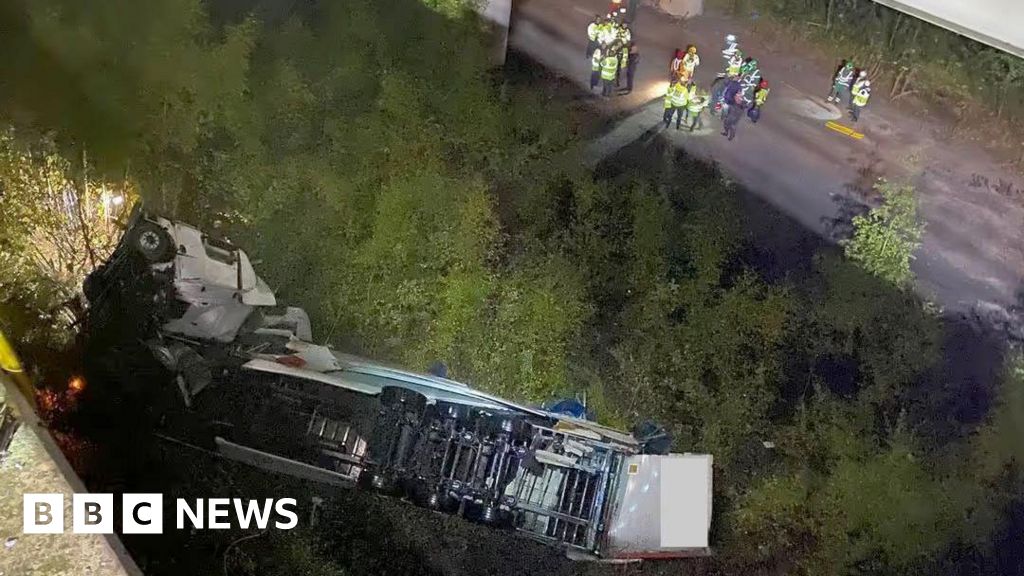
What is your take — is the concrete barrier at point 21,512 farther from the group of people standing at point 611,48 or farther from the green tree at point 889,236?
the green tree at point 889,236

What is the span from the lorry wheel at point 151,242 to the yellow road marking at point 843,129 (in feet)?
5.81

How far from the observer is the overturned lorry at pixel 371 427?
1.96 metres

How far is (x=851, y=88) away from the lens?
1.97 metres

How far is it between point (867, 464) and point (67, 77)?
2.33 meters

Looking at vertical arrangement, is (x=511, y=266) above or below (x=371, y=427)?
above

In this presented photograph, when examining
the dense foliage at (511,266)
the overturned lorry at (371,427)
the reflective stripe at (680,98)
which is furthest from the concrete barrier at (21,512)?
the reflective stripe at (680,98)

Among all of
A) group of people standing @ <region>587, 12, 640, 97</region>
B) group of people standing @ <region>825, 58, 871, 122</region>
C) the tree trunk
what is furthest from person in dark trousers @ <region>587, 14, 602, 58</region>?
the tree trunk

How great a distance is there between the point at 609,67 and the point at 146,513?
1725 millimetres

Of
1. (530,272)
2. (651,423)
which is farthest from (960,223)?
(530,272)

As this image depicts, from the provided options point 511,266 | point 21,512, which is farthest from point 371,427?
point 21,512

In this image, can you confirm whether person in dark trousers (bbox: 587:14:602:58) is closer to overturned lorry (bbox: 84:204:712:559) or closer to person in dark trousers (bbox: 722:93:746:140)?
person in dark trousers (bbox: 722:93:746:140)

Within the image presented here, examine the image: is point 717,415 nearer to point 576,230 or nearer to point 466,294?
point 576,230

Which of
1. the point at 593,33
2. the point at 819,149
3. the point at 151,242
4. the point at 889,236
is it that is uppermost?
the point at 593,33

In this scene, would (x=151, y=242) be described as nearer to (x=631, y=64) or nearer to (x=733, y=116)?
(x=631, y=64)
